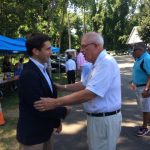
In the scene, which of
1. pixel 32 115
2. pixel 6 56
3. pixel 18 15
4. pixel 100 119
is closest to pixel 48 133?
pixel 32 115

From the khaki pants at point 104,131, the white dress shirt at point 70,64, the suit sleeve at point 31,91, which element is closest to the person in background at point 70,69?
the white dress shirt at point 70,64

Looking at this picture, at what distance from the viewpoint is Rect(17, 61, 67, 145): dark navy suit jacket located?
3648 mm

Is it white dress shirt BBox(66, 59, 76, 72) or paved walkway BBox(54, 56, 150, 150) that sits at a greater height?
white dress shirt BBox(66, 59, 76, 72)

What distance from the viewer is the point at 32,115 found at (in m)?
3.74

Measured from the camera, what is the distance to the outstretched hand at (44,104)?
363 cm

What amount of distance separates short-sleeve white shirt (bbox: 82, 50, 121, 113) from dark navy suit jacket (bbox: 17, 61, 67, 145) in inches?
14.3

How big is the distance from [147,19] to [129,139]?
4853cm

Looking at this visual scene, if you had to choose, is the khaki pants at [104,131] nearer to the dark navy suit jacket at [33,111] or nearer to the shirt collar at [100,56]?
the dark navy suit jacket at [33,111]

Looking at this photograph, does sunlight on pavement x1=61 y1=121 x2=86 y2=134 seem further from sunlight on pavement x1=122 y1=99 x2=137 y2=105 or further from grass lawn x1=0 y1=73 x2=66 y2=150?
sunlight on pavement x1=122 y1=99 x2=137 y2=105

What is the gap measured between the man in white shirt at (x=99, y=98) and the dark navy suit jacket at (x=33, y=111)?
0.09 m

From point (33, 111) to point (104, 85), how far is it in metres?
0.74

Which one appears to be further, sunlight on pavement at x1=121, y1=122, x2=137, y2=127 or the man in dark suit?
sunlight on pavement at x1=121, y1=122, x2=137, y2=127

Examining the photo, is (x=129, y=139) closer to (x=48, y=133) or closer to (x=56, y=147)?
(x=56, y=147)

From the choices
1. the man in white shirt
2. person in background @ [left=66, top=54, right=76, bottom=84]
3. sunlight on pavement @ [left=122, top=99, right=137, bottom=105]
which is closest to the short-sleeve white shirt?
the man in white shirt
